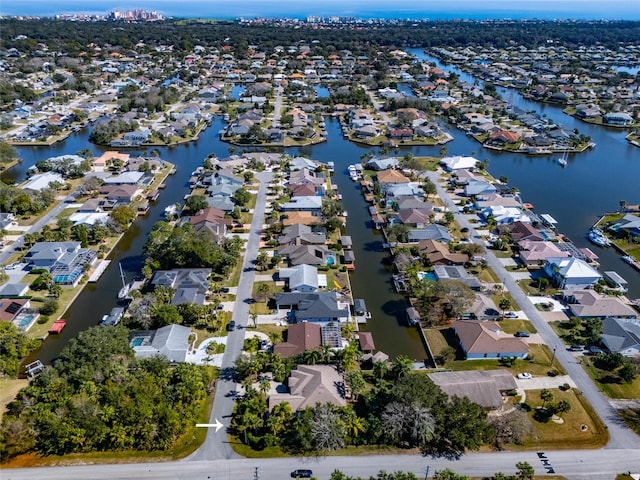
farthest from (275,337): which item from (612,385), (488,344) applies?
(612,385)

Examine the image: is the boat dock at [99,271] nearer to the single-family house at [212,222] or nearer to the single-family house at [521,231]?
the single-family house at [212,222]

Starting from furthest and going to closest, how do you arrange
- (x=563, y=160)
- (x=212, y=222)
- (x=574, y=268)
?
(x=563, y=160), (x=212, y=222), (x=574, y=268)

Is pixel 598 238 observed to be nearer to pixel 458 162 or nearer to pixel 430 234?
pixel 430 234

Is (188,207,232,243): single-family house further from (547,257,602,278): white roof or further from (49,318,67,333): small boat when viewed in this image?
(547,257,602,278): white roof

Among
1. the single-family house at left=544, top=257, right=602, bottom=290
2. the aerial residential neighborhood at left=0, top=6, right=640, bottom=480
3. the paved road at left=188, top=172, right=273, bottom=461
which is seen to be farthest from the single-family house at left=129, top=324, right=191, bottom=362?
the single-family house at left=544, top=257, right=602, bottom=290

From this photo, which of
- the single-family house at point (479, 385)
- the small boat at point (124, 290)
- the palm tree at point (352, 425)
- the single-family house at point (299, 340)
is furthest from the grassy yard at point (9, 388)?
the single-family house at point (479, 385)

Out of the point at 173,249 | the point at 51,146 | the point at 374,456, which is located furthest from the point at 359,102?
the point at 374,456

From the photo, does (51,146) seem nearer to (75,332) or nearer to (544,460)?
(75,332)
